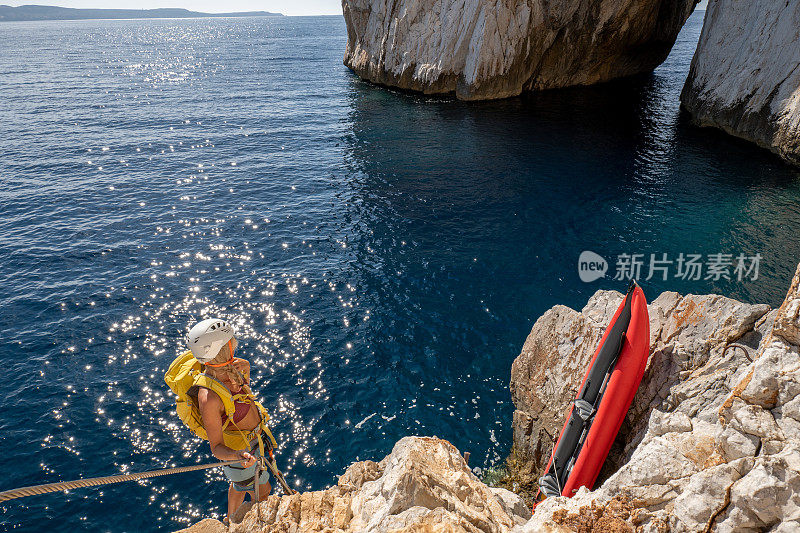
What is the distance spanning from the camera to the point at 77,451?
34.6ft

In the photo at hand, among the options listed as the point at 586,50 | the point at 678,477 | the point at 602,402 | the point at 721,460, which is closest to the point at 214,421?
the point at 678,477

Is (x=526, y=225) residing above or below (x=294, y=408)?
above

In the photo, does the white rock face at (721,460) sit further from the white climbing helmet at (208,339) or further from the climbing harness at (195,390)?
the white climbing helmet at (208,339)

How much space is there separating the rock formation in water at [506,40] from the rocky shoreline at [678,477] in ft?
113

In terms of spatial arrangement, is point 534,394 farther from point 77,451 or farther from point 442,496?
point 77,451

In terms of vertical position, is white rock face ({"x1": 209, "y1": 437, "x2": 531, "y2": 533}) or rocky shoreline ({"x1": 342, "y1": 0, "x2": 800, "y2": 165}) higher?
rocky shoreline ({"x1": 342, "y1": 0, "x2": 800, "y2": 165})

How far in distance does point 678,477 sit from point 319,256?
49.2 feet

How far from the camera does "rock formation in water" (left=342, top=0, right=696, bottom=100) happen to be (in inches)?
1414

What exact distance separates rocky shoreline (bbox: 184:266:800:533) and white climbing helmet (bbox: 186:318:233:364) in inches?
88.0

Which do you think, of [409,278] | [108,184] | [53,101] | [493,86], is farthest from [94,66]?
[409,278]

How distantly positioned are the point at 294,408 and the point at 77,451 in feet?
16.5

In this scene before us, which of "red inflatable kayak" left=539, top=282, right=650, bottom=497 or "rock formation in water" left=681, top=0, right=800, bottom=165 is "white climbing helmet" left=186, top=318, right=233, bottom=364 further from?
"rock formation in water" left=681, top=0, right=800, bottom=165

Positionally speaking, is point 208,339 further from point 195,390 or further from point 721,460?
point 721,460

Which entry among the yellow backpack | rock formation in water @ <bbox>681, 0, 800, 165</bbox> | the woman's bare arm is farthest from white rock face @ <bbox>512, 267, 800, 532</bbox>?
rock formation in water @ <bbox>681, 0, 800, 165</bbox>
